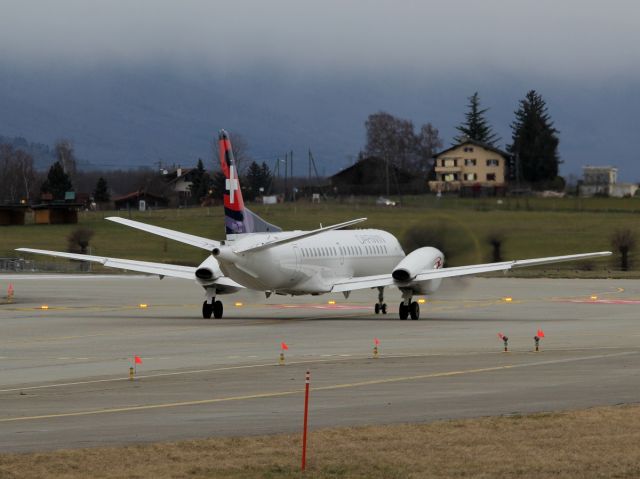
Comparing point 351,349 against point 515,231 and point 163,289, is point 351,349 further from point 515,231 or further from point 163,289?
point 515,231

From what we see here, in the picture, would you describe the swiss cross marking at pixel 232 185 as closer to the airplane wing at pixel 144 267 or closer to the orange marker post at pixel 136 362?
the airplane wing at pixel 144 267

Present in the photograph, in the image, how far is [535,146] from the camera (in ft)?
548

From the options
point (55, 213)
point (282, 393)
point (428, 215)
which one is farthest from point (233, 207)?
point (55, 213)

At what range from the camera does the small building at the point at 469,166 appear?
6678 inches

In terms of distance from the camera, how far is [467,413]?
70.5 feet

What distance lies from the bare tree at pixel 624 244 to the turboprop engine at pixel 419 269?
1654 inches

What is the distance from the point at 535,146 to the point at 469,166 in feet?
34.8

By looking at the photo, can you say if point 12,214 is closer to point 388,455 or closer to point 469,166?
point 469,166

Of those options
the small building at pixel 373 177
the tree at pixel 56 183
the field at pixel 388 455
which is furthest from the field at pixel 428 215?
the field at pixel 388 455

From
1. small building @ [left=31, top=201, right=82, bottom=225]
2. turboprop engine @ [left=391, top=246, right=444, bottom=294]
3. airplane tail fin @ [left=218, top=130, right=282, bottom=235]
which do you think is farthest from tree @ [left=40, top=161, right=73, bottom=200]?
airplane tail fin @ [left=218, top=130, right=282, bottom=235]

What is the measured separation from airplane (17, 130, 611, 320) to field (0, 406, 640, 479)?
63.8ft

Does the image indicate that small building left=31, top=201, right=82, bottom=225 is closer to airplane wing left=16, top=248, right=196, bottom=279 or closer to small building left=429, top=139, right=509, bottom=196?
small building left=429, top=139, right=509, bottom=196

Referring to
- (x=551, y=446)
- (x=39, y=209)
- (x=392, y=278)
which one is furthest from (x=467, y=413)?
(x=39, y=209)

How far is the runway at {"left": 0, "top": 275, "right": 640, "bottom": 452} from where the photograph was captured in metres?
21.2
